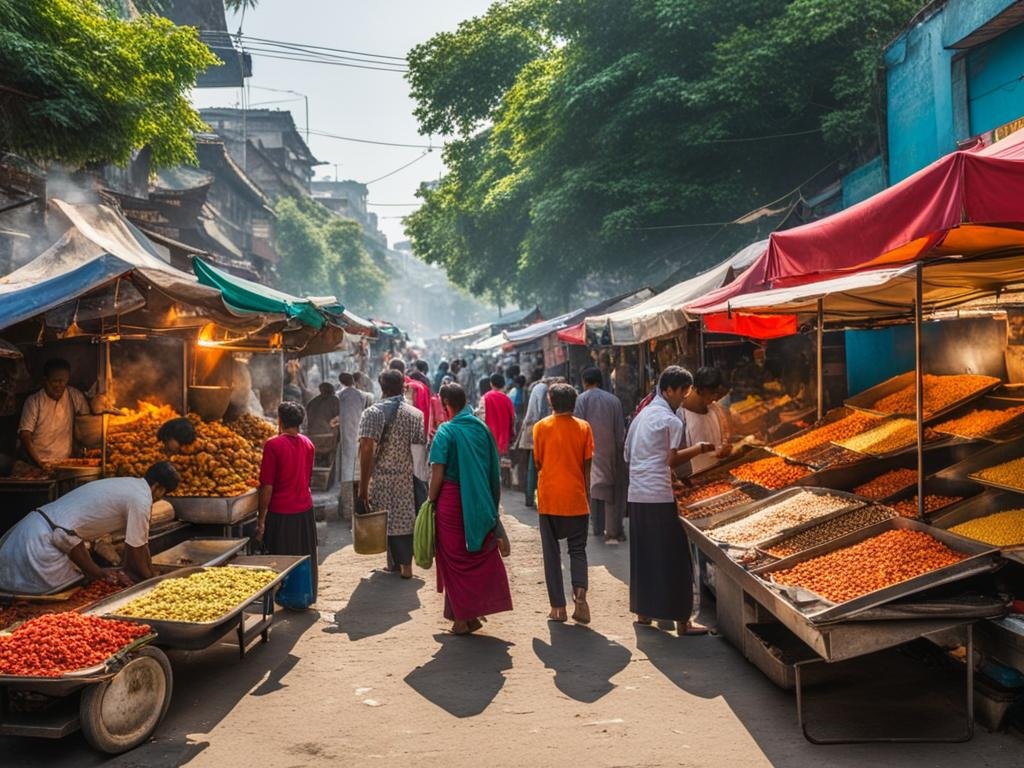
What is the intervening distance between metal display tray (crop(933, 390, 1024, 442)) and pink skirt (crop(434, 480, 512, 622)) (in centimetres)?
380

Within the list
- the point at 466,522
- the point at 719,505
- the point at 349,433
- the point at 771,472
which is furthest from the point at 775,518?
the point at 349,433

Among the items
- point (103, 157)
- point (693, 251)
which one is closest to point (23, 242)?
point (103, 157)

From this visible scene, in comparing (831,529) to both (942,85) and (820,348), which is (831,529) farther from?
(942,85)

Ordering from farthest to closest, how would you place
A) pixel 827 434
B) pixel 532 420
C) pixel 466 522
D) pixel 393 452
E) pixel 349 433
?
pixel 532 420 → pixel 349 433 → pixel 827 434 → pixel 393 452 → pixel 466 522

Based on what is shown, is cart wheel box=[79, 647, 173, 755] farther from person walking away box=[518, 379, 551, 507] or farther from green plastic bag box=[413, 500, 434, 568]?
person walking away box=[518, 379, 551, 507]

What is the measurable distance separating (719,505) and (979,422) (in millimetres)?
2176

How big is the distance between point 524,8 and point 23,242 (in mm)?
24174

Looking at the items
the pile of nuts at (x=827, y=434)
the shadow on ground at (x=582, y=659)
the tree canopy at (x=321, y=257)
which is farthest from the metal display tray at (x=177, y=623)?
the tree canopy at (x=321, y=257)

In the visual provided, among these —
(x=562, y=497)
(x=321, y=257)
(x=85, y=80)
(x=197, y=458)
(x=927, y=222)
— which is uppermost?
(x=321, y=257)

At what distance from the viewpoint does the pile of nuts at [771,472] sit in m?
6.98

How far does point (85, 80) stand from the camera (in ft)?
34.2

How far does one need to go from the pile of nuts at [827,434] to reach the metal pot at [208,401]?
706 centimetres

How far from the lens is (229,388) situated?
10688 mm

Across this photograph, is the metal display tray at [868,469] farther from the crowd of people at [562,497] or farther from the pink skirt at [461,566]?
the pink skirt at [461,566]
